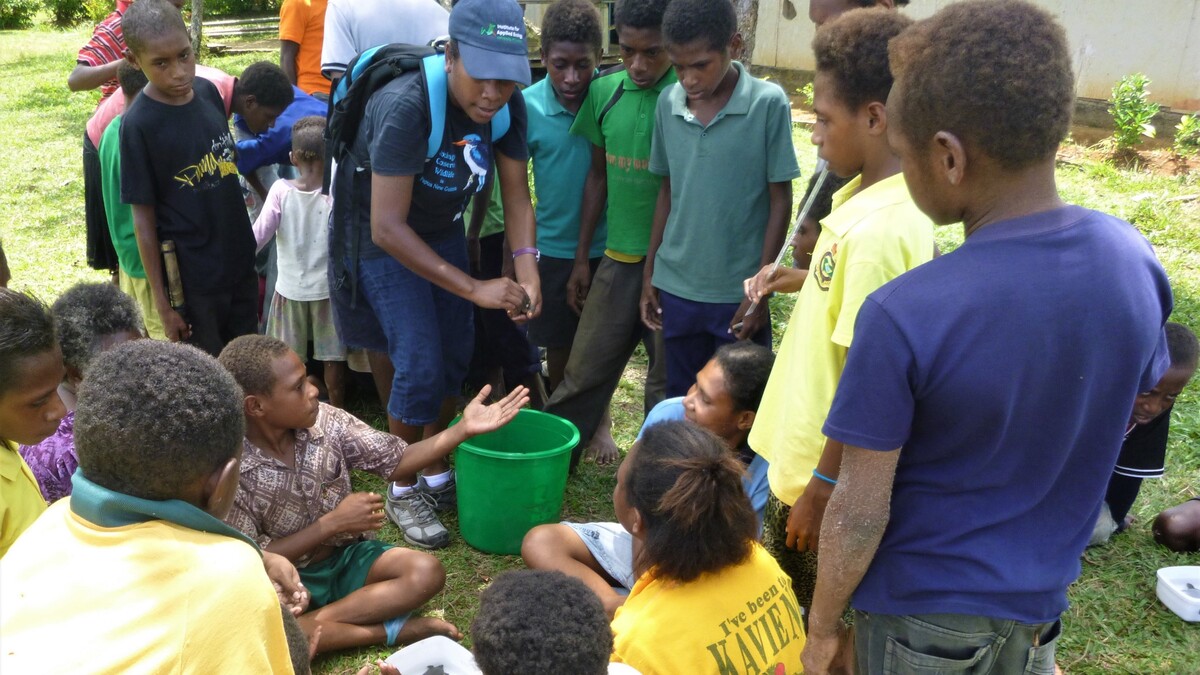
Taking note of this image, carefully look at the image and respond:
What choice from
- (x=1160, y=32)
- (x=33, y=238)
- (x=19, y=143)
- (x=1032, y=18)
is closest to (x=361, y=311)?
(x=1032, y=18)

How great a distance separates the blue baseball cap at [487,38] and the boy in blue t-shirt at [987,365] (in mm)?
1749

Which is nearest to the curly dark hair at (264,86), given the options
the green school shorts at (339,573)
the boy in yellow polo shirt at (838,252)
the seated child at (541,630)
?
the green school shorts at (339,573)

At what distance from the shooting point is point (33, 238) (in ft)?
22.4

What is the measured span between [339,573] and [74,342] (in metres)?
1.06

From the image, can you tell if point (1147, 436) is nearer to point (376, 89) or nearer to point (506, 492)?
point (506, 492)

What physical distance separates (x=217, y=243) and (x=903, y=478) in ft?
10.6

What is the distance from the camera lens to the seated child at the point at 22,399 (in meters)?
2.08

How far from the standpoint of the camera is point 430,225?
3.47 metres

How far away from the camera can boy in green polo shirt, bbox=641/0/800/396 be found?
3.26m

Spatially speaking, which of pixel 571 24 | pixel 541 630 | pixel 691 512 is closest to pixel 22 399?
pixel 541 630

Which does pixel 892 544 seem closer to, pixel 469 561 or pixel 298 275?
pixel 469 561

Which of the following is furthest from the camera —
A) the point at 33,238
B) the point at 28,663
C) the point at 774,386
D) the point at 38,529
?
the point at 33,238

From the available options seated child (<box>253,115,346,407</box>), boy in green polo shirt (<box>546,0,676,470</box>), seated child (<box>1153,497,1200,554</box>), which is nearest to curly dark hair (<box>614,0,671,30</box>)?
boy in green polo shirt (<box>546,0,676,470</box>)

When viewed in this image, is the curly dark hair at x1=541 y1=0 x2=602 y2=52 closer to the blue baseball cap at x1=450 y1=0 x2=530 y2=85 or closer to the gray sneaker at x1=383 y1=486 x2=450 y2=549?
the blue baseball cap at x1=450 y1=0 x2=530 y2=85
